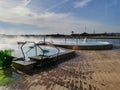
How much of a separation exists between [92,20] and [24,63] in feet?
66.3

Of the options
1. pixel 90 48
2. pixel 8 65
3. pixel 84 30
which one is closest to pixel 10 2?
pixel 8 65

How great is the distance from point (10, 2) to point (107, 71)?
7.19m

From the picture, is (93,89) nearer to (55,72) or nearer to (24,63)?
(55,72)

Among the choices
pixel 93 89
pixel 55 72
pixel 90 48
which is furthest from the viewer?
pixel 90 48

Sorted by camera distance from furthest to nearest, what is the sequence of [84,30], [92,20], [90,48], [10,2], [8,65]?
[84,30], [92,20], [90,48], [10,2], [8,65]

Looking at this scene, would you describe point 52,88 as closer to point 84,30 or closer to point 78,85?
point 78,85

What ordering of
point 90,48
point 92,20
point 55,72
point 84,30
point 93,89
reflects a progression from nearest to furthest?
point 93,89 < point 55,72 < point 90,48 < point 92,20 < point 84,30

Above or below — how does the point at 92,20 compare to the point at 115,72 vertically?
above

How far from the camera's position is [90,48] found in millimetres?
12250

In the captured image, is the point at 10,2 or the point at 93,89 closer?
the point at 93,89

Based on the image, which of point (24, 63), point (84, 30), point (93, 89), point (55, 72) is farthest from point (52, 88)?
point (84, 30)

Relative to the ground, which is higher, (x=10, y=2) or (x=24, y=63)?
(x=10, y=2)

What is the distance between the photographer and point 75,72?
543cm

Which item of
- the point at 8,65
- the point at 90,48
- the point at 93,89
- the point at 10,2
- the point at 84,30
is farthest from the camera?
the point at 84,30
